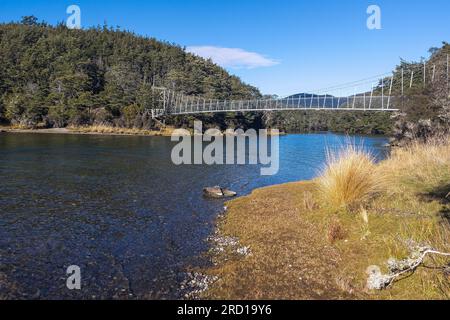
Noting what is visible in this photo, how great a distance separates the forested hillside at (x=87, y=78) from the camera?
2813 inches

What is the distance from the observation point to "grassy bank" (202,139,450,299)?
6586 millimetres

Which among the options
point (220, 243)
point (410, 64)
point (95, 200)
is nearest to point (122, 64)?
point (410, 64)

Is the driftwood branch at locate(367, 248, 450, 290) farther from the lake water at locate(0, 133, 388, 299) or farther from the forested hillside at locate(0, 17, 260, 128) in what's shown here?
the forested hillside at locate(0, 17, 260, 128)

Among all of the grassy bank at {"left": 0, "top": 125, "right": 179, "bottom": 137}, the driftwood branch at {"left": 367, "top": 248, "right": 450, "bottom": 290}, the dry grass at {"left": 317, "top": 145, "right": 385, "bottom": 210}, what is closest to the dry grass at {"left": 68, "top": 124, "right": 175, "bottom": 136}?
the grassy bank at {"left": 0, "top": 125, "right": 179, "bottom": 137}

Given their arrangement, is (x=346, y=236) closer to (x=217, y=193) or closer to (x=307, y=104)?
(x=217, y=193)

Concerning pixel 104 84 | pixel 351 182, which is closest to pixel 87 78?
pixel 104 84

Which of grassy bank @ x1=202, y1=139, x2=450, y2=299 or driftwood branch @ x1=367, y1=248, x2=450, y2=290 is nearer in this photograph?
driftwood branch @ x1=367, y1=248, x2=450, y2=290

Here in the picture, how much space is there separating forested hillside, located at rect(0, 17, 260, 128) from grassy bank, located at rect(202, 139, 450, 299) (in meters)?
66.9

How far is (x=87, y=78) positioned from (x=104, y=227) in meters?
76.2

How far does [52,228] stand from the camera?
1121 cm

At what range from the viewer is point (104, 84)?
297 feet

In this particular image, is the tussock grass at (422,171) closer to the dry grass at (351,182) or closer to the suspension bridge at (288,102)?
the dry grass at (351,182)
